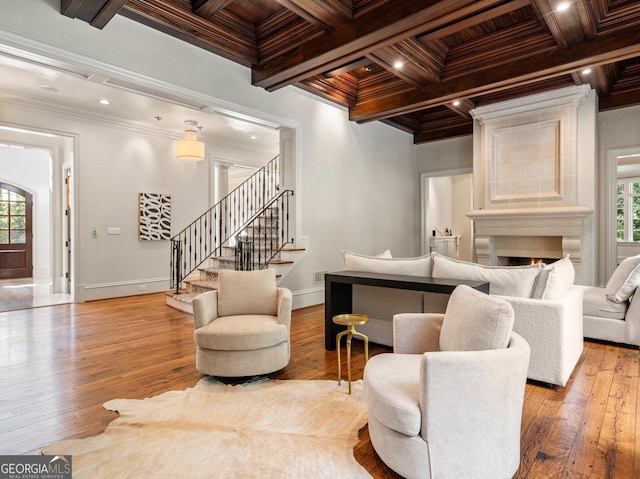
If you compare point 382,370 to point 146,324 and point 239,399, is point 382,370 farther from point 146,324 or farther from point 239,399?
point 146,324

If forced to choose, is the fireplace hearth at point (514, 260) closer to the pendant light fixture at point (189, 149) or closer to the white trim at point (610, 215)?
the white trim at point (610, 215)

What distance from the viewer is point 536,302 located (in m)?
2.66

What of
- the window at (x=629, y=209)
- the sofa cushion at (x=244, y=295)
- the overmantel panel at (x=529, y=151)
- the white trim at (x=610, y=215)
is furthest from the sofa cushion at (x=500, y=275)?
the window at (x=629, y=209)

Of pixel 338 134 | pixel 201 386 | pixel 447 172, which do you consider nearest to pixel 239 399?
pixel 201 386

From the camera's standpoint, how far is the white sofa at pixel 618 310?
339 centimetres

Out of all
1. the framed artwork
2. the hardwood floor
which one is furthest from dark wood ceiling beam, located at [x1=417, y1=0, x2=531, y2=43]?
the framed artwork

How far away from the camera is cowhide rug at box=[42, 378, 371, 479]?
1663 mm

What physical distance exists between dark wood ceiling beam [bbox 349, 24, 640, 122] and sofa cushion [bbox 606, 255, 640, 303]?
2.24 meters

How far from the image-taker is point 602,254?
19.0 ft

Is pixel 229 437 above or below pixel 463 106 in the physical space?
below

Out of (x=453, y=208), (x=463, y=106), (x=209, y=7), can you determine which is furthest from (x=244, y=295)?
(x=453, y=208)

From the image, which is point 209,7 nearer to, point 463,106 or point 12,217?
point 463,106

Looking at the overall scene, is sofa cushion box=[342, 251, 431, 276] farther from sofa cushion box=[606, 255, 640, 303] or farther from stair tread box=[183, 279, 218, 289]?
stair tread box=[183, 279, 218, 289]

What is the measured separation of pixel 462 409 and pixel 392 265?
196 centimetres
